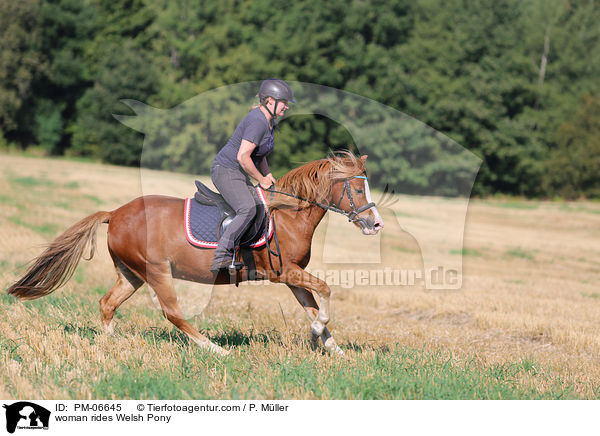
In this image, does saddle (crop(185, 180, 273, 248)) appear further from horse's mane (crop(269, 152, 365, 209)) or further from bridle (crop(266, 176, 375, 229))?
bridle (crop(266, 176, 375, 229))

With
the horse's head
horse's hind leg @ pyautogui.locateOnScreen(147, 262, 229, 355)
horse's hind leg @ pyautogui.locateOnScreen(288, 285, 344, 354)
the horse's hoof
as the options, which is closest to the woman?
horse's hind leg @ pyautogui.locateOnScreen(147, 262, 229, 355)

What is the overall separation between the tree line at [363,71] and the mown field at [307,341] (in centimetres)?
2772

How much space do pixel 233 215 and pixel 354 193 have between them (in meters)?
1.40

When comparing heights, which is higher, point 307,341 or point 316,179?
point 316,179

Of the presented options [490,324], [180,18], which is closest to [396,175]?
[180,18]

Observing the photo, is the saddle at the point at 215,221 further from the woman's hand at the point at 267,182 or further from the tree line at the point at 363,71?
the tree line at the point at 363,71

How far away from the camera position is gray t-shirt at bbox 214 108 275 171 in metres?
6.22

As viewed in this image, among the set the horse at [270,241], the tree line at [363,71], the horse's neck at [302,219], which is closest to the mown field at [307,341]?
the horse at [270,241]

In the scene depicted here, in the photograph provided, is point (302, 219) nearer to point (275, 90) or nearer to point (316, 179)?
point (316, 179)

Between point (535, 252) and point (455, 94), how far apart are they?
27.5m

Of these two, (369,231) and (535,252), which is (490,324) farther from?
(535,252)

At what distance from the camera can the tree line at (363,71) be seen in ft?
150

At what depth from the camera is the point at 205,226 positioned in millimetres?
6742
